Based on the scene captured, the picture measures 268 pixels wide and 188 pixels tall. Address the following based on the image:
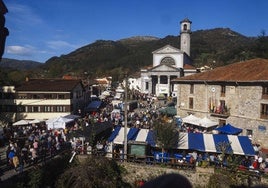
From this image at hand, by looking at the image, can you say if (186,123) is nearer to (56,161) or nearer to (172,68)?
(56,161)

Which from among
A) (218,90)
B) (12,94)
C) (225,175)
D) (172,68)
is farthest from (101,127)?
(172,68)

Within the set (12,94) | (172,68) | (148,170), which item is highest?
(172,68)

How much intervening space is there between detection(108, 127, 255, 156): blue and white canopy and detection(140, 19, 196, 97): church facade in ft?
159

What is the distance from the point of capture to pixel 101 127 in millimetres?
27125

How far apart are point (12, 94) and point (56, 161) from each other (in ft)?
77.2

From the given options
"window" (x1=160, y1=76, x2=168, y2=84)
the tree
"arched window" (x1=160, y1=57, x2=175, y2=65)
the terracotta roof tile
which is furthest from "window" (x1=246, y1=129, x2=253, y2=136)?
"arched window" (x1=160, y1=57, x2=175, y2=65)

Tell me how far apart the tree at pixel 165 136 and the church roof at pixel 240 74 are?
1198 cm

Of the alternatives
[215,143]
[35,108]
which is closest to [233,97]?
[215,143]

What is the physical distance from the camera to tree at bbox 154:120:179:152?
68.6 feet

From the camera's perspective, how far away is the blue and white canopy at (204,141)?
20.6m

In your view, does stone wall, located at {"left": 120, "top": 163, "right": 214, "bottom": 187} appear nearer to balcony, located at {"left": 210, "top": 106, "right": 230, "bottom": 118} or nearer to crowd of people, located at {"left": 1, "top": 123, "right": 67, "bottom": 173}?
crowd of people, located at {"left": 1, "top": 123, "right": 67, "bottom": 173}

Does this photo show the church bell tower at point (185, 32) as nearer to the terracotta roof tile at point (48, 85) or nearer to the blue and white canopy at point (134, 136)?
the terracotta roof tile at point (48, 85)

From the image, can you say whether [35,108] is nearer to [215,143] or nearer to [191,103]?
[191,103]

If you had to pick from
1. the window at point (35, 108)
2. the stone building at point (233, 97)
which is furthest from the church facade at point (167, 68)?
the window at point (35, 108)
